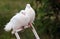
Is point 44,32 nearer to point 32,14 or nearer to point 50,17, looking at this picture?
point 50,17

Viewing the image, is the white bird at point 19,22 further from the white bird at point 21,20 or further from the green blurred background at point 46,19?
the green blurred background at point 46,19

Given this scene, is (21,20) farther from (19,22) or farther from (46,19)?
(46,19)

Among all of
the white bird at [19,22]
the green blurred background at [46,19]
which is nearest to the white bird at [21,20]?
the white bird at [19,22]

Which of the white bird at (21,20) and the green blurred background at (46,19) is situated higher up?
the green blurred background at (46,19)

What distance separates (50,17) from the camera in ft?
10.2

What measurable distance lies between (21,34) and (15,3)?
3.52 feet

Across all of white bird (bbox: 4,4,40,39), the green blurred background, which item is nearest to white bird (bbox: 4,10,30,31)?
A: white bird (bbox: 4,4,40,39)

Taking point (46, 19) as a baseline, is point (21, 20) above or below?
below

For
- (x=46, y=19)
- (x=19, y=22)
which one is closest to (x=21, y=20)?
(x=19, y=22)

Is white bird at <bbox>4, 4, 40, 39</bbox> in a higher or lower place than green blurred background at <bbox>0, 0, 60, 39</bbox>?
lower

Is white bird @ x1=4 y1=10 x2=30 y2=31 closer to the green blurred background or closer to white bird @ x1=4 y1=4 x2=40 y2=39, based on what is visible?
white bird @ x1=4 y1=4 x2=40 y2=39

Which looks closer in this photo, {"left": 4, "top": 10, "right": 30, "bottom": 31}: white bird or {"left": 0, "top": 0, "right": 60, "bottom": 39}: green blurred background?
{"left": 4, "top": 10, "right": 30, "bottom": 31}: white bird

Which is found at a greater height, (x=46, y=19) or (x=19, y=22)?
(x=46, y=19)

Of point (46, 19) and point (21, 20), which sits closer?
point (21, 20)
